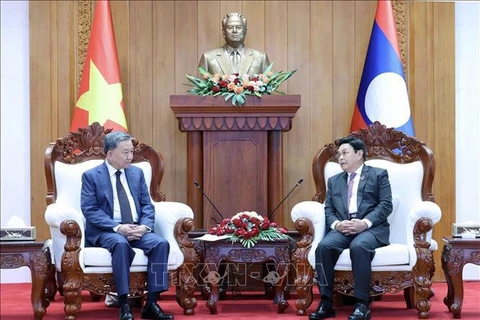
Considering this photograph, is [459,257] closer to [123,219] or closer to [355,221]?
[355,221]

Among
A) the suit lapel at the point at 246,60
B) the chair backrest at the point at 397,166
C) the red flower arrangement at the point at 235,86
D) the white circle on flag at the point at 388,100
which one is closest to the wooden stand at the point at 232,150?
the red flower arrangement at the point at 235,86

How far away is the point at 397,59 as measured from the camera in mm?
6965

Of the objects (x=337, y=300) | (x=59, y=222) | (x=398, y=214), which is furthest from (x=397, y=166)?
(x=59, y=222)

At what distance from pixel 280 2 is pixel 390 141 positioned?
6.79ft

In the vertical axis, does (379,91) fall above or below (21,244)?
above

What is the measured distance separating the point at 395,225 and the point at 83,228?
207 centimetres

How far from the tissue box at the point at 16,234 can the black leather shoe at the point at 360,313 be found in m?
2.02

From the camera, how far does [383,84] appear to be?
6922 millimetres

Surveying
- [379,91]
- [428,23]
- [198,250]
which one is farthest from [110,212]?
[428,23]

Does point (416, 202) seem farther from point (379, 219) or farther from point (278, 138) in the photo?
point (278, 138)

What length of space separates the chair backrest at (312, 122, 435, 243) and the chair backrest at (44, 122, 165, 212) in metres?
1.14

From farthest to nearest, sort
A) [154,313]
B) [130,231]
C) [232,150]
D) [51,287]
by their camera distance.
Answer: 1. [232,150]
2. [51,287]
3. [130,231]
4. [154,313]

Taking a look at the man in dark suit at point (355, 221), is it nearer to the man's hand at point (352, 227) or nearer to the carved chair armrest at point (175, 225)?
the man's hand at point (352, 227)

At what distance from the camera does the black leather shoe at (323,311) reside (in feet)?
17.0
